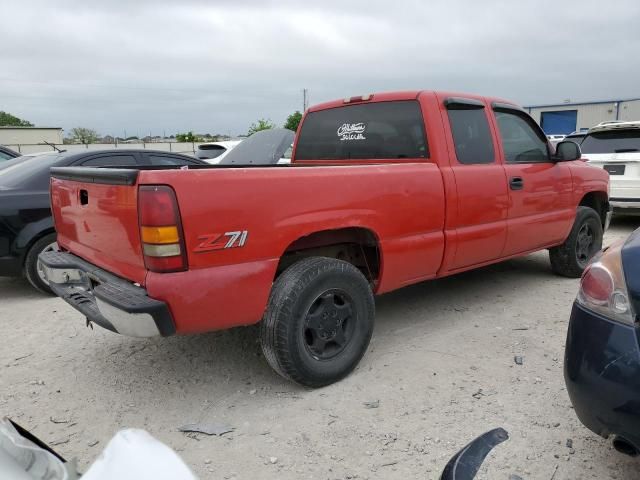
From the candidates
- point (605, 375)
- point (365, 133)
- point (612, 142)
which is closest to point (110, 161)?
point (365, 133)

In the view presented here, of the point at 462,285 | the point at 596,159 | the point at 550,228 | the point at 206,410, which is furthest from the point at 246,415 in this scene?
the point at 596,159

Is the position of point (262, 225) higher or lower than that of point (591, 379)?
higher

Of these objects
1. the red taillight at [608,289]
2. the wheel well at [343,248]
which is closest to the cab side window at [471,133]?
the wheel well at [343,248]

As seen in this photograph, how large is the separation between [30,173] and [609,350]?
5466mm

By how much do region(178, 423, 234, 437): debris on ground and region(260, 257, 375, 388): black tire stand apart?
0.45 metres

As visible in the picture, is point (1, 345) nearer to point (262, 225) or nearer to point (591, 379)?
point (262, 225)

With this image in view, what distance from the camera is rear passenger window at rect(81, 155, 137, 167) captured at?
19.0 ft

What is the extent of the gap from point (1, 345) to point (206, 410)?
2090 millimetres

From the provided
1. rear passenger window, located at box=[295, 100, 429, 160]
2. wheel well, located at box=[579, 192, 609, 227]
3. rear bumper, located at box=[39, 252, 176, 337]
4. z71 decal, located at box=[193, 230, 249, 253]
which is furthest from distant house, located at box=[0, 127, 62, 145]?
z71 decal, located at box=[193, 230, 249, 253]

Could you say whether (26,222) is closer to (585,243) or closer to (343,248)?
(343,248)

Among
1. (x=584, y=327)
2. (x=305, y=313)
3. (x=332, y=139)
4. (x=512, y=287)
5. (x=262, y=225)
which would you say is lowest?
(x=512, y=287)

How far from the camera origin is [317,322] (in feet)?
10.3

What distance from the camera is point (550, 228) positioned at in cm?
489

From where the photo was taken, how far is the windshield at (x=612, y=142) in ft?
26.7
